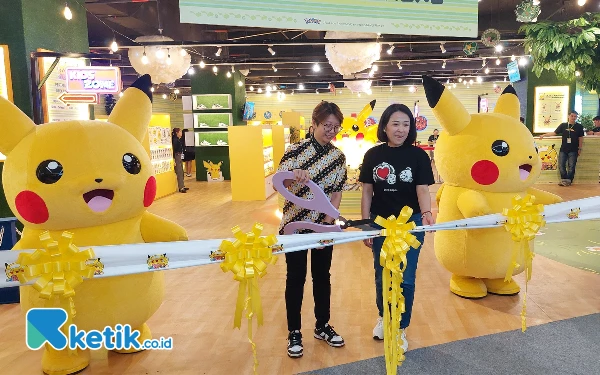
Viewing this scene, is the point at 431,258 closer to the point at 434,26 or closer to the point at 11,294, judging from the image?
the point at 434,26

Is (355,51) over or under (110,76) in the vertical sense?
over

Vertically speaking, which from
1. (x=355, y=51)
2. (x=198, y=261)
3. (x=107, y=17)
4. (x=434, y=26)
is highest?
(x=107, y=17)

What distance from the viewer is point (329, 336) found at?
2791 mm

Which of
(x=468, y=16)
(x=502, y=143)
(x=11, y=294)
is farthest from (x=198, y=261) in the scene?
(x=11, y=294)

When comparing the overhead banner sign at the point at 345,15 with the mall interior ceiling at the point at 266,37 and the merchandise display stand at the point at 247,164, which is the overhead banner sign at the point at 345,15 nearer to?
the mall interior ceiling at the point at 266,37

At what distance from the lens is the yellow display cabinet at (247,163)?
31.0 feet

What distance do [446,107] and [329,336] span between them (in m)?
1.78

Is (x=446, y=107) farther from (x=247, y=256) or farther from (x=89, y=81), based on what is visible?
(x=89, y=81)

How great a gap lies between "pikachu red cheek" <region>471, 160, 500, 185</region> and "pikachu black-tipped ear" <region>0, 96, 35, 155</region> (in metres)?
2.84

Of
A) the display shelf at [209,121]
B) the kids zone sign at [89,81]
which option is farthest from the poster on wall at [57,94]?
the display shelf at [209,121]

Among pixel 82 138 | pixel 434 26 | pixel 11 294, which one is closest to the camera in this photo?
pixel 82 138

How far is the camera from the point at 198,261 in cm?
209

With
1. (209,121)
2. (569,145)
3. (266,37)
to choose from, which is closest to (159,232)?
(266,37)

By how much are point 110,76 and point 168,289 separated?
2.40 meters
